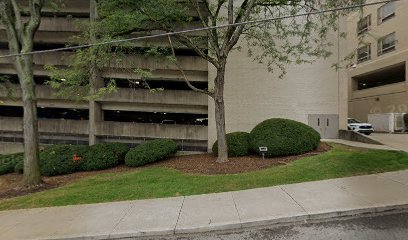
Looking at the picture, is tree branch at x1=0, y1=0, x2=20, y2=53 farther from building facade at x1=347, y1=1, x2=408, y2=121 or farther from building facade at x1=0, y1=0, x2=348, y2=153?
building facade at x1=347, y1=1, x2=408, y2=121

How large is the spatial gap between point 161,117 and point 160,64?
10.9 ft

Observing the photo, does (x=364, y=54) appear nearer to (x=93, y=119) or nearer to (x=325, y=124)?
Answer: (x=325, y=124)

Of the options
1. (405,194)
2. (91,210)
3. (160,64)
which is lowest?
(91,210)

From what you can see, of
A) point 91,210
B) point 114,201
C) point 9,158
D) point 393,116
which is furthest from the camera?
point 393,116

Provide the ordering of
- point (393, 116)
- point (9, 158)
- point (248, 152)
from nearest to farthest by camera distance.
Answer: point (248, 152) < point (9, 158) < point (393, 116)

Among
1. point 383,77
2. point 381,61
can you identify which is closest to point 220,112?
point 381,61

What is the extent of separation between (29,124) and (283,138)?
31.9ft

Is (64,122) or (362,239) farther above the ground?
(64,122)

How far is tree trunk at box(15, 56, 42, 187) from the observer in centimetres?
1053

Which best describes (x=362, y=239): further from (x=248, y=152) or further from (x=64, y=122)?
(x=64, y=122)

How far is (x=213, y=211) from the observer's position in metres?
6.38

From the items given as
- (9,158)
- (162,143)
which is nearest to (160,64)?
(162,143)

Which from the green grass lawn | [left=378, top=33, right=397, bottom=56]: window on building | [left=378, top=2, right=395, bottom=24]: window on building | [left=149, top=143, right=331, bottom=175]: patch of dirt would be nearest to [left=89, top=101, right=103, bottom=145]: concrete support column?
[left=149, top=143, right=331, bottom=175]: patch of dirt

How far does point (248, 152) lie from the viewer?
12789 millimetres
